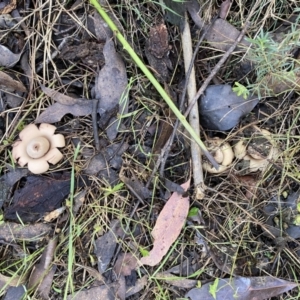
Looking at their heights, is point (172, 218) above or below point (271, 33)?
below

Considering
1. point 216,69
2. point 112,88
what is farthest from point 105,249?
point 216,69

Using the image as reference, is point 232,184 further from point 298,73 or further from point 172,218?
point 298,73

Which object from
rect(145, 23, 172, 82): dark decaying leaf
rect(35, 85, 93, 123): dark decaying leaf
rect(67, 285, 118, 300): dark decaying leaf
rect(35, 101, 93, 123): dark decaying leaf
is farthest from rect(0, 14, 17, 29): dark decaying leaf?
rect(67, 285, 118, 300): dark decaying leaf

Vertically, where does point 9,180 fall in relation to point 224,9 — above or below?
below

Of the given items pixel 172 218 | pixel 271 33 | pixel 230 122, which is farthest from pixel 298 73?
pixel 172 218

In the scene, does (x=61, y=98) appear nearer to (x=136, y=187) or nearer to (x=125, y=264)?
(x=136, y=187)

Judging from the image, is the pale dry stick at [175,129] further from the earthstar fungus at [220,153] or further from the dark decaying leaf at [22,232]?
the dark decaying leaf at [22,232]
